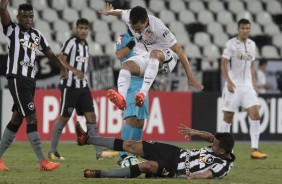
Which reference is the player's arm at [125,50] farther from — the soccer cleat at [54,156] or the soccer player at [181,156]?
the soccer player at [181,156]

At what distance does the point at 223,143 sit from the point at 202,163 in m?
0.32

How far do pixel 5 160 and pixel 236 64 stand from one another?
169 inches

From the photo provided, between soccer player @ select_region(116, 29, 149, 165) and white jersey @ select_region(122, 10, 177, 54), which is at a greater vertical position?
white jersey @ select_region(122, 10, 177, 54)

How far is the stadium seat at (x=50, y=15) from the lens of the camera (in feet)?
71.9

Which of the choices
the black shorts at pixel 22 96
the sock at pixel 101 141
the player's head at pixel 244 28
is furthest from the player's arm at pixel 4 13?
the player's head at pixel 244 28

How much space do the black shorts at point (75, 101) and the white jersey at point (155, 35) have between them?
2.84 m

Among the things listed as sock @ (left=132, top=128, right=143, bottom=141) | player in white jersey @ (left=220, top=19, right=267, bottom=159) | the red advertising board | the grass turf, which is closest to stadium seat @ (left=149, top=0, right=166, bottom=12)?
the red advertising board

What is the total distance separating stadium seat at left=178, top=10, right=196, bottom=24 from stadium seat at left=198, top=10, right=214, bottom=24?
183 millimetres

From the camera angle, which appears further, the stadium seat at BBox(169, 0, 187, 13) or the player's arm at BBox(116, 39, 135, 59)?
the stadium seat at BBox(169, 0, 187, 13)

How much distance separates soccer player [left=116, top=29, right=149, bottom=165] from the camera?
11516 millimetres

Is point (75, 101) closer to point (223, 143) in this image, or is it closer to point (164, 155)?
point (164, 155)

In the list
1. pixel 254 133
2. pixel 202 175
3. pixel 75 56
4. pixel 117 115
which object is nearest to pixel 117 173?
pixel 202 175

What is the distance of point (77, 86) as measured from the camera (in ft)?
45.1

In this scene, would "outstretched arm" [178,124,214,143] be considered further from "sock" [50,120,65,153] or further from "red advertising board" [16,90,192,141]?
"red advertising board" [16,90,192,141]
